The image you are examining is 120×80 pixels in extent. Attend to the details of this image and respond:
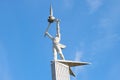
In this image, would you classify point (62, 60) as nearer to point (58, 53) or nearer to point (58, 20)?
point (58, 53)

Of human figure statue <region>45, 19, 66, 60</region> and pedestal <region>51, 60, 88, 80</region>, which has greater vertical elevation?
human figure statue <region>45, 19, 66, 60</region>

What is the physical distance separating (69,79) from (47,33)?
147 inches

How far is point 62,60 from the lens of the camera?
3800cm

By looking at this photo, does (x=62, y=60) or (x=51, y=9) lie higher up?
(x=51, y=9)

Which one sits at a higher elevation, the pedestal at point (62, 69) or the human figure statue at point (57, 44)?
the human figure statue at point (57, 44)

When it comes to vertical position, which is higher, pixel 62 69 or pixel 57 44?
pixel 57 44

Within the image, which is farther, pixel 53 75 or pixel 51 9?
pixel 51 9

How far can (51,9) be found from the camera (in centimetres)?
3997

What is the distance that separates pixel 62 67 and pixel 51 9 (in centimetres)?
459

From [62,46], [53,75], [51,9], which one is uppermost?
[51,9]

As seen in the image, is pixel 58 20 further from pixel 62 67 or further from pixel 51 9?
pixel 62 67

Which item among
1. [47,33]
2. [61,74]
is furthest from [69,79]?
[47,33]

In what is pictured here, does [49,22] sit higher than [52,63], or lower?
higher

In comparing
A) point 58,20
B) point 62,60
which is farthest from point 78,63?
point 58,20
